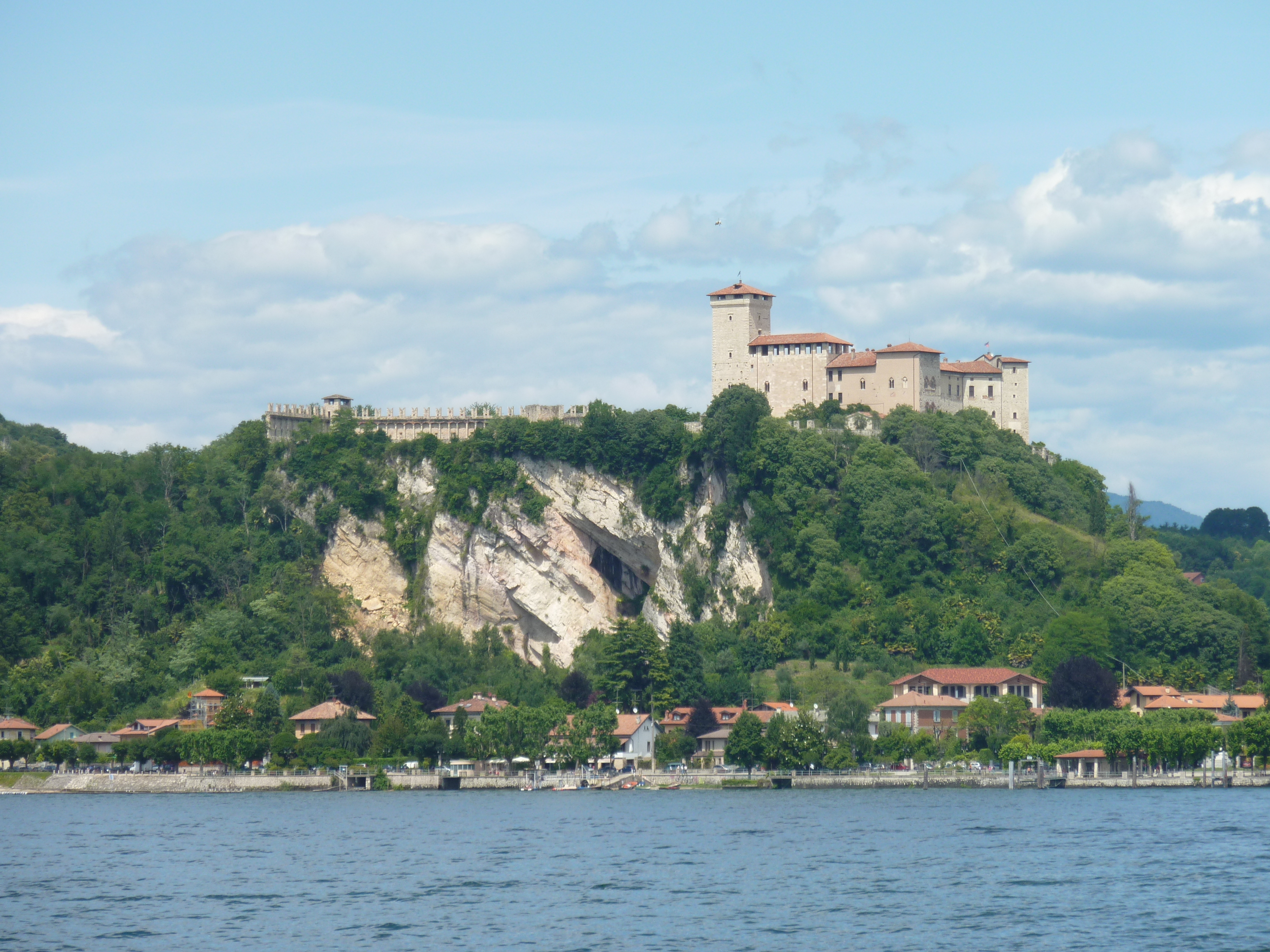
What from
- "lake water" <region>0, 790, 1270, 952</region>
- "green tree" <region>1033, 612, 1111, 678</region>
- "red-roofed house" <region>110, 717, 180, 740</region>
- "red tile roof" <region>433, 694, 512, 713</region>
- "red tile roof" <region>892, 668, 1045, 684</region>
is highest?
"green tree" <region>1033, 612, 1111, 678</region>

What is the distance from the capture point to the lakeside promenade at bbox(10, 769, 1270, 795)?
8081 cm

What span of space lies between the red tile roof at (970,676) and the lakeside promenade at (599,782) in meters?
5.63

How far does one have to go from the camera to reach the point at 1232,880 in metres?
50.6

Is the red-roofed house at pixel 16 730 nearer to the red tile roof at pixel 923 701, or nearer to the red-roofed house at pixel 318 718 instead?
the red-roofed house at pixel 318 718

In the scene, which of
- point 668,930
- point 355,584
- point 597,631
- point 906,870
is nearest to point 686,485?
point 597,631

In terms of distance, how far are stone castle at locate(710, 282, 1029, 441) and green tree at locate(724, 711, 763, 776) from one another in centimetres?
2844

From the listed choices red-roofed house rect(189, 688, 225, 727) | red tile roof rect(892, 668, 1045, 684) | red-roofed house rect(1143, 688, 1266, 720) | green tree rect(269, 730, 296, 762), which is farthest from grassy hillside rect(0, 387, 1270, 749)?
green tree rect(269, 730, 296, 762)

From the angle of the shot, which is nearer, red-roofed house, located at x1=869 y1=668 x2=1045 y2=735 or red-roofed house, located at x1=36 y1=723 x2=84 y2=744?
red-roofed house, located at x1=869 y1=668 x2=1045 y2=735

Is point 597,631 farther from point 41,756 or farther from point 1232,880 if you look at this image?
point 1232,880

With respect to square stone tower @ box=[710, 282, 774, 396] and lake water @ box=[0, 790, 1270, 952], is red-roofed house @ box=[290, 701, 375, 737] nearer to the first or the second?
lake water @ box=[0, 790, 1270, 952]

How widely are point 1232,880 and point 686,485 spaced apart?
54.8 m

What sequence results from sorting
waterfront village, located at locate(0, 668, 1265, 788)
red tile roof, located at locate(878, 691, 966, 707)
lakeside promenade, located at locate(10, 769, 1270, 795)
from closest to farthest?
lakeside promenade, located at locate(10, 769, 1270, 795)
waterfront village, located at locate(0, 668, 1265, 788)
red tile roof, located at locate(878, 691, 966, 707)

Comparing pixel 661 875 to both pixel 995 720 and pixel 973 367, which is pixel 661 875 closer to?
pixel 995 720

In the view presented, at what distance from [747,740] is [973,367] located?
35.8 m
